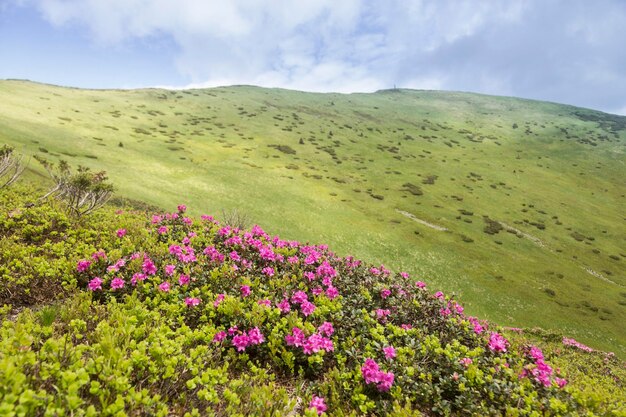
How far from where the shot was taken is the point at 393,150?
484 ft

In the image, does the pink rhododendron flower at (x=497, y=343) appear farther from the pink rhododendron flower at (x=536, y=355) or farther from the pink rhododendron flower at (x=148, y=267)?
the pink rhododendron flower at (x=148, y=267)

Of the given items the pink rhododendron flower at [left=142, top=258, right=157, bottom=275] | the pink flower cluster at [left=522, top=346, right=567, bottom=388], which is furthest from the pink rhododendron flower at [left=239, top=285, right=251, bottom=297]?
the pink flower cluster at [left=522, top=346, right=567, bottom=388]

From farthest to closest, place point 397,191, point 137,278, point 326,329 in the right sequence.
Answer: point 397,191 < point 137,278 < point 326,329

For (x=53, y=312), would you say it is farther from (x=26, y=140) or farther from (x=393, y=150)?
(x=393, y=150)

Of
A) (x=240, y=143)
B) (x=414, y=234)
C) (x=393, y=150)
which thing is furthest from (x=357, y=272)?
(x=393, y=150)

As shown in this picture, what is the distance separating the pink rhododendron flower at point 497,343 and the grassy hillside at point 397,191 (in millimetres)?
37357

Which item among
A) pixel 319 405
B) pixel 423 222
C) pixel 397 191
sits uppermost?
pixel 319 405

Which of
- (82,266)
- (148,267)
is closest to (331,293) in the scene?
(148,267)

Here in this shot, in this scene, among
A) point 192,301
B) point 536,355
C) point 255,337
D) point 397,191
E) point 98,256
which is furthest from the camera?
point 397,191

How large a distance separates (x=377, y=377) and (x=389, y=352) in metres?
1.07

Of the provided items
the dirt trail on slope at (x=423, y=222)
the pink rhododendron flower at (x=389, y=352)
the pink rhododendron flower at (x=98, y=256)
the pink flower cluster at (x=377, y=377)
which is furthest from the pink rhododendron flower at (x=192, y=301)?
the dirt trail on slope at (x=423, y=222)

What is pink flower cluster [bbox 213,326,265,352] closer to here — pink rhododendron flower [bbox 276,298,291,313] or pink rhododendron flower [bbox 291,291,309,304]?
pink rhododendron flower [bbox 276,298,291,313]

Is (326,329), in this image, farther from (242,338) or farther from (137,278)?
(137,278)

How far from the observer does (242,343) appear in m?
8.42
